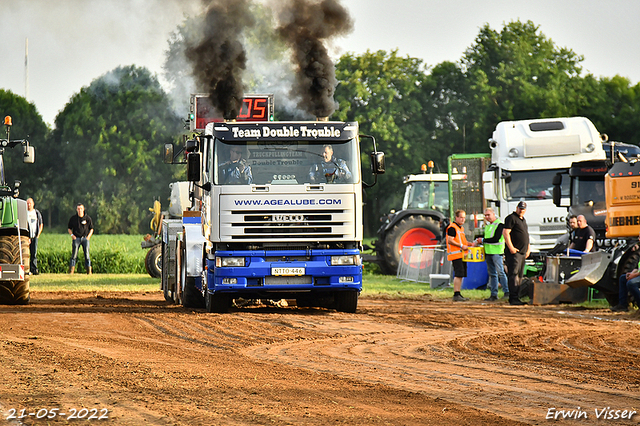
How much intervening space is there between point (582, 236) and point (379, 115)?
138 ft

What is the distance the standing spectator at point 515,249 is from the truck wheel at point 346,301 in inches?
153

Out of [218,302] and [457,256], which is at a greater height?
[457,256]

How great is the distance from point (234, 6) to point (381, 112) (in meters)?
39.7

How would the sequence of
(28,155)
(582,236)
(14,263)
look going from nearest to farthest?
(14,263)
(28,155)
(582,236)

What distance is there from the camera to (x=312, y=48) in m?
20.0

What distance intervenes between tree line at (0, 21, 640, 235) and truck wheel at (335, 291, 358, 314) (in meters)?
39.2

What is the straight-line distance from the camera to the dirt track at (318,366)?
6.77m

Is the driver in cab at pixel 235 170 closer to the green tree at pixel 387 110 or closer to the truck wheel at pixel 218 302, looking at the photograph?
the truck wheel at pixel 218 302

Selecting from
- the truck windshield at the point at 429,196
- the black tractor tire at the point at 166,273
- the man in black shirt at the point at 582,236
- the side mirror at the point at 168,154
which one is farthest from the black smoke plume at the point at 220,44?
the truck windshield at the point at 429,196

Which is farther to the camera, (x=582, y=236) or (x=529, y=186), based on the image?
(x=529, y=186)

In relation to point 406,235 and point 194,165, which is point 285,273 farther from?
point 406,235

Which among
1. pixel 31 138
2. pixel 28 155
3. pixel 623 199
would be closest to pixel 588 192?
pixel 623 199

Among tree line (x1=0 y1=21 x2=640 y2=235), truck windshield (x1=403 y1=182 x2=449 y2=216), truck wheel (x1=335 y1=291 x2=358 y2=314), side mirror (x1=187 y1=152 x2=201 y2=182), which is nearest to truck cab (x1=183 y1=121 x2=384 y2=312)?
side mirror (x1=187 y1=152 x2=201 y2=182)

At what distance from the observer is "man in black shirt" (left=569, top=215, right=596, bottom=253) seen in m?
18.3
